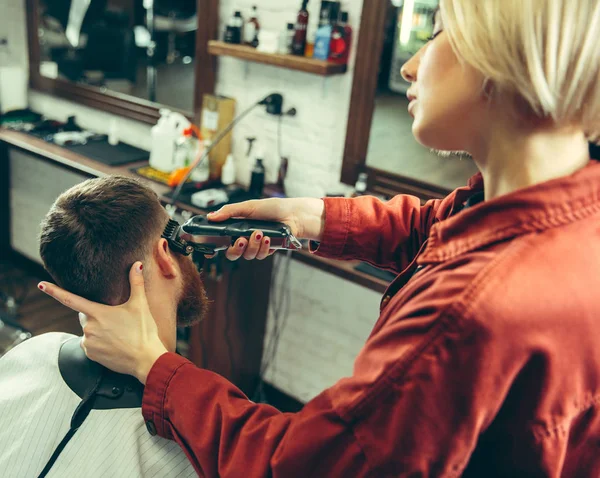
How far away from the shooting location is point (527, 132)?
2.49ft

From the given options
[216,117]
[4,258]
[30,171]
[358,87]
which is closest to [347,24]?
[358,87]

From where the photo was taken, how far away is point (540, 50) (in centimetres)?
68

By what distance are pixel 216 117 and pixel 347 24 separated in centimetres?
68

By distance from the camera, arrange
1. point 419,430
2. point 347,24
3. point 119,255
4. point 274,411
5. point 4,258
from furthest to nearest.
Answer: point 4,258, point 347,24, point 119,255, point 274,411, point 419,430

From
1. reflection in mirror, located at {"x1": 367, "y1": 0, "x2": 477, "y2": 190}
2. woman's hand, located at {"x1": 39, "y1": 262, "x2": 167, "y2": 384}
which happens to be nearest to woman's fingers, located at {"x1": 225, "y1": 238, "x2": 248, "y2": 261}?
woman's hand, located at {"x1": 39, "y1": 262, "x2": 167, "y2": 384}

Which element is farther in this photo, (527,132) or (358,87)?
(358,87)

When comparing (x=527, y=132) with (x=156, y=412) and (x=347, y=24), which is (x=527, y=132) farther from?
(x=347, y=24)

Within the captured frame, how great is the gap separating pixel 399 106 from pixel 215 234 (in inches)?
55.6

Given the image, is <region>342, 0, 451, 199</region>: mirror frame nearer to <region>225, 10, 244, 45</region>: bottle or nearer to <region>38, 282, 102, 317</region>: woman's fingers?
<region>225, 10, 244, 45</region>: bottle

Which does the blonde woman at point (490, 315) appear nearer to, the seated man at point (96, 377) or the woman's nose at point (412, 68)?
the woman's nose at point (412, 68)

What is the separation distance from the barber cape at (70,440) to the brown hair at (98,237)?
241 mm

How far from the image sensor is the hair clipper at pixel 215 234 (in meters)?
1.17

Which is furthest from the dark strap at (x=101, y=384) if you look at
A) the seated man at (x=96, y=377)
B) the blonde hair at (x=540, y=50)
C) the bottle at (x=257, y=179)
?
the bottle at (x=257, y=179)

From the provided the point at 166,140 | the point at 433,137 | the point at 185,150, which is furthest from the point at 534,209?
the point at 166,140
